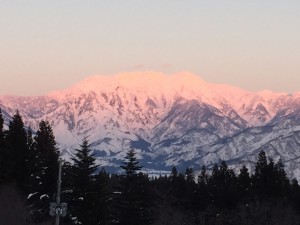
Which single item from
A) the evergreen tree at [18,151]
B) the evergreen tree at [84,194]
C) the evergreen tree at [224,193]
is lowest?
the evergreen tree at [84,194]

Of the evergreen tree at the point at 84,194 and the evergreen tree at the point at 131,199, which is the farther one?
the evergreen tree at the point at 131,199

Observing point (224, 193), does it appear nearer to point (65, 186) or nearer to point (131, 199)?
point (131, 199)

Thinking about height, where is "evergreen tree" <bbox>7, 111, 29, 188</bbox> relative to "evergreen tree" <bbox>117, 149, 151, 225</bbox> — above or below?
above

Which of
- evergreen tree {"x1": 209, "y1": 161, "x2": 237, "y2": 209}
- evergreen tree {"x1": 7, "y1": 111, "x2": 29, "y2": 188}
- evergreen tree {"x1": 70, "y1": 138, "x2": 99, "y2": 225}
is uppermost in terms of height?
evergreen tree {"x1": 209, "y1": 161, "x2": 237, "y2": 209}

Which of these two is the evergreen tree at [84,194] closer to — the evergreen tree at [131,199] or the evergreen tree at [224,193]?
the evergreen tree at [131,199]

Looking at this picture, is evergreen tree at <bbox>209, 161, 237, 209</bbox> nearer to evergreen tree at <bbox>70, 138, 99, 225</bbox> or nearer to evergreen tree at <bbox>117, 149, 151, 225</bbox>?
evergreen tree at <bbox>117, 149, 151, 225</bbox>

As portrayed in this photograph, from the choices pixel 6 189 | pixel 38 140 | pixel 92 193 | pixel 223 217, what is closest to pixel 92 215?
pixel 92 193

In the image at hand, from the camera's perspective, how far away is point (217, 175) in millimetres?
149000

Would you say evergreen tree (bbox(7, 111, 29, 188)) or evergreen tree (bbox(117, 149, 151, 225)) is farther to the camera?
→ evergreen tree (bbox(7, 111, 29, 188))

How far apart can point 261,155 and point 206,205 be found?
52.8 feet

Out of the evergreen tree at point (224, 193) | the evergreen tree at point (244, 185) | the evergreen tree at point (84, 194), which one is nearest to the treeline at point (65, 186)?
the evergreen tree at point (84, 194)

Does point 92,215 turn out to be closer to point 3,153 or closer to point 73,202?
point 73,202

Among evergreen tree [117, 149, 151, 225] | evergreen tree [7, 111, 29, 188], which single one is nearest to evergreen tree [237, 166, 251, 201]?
evergreen tree [7, 111, 29, 188]

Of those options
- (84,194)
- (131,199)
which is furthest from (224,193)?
(84,194)
